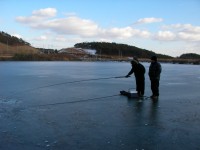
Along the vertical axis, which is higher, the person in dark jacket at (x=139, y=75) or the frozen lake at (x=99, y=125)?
the person in dark jacket at (x=139, y=75)

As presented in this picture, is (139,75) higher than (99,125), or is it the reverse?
(139,75)

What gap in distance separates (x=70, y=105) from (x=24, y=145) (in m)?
5.77

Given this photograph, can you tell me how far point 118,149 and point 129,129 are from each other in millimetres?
1806

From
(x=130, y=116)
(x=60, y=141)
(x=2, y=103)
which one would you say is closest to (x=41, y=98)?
(x=2, y=103)

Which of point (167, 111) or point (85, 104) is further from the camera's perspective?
point (85, 104)

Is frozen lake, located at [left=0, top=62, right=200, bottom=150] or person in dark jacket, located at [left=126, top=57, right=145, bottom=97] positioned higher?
person in dark jacket, located at [left=126, top=57, right=145, bottom=97]

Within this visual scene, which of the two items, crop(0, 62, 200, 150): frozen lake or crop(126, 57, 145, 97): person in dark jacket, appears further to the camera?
crop(126, 57, 145, 97): person in dark jacket

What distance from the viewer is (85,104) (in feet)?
43.6

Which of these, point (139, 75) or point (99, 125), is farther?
point (139, 75)

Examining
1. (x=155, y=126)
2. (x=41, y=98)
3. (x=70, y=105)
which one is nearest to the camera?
(x=155, y=126)

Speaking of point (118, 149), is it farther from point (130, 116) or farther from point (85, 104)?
point (85, 104)

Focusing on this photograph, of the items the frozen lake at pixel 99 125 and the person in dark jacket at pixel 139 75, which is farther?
the person in dark jacket at pixel 139 75

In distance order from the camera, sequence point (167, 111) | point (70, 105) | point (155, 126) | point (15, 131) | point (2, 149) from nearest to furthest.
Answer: point (2, 149) < point (15, 131) < point (155, 126) < point (167, 111) < point (70, 105)

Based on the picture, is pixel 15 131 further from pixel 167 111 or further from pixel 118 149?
pixel 167 111
